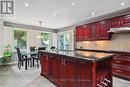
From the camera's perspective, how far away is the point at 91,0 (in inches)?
161

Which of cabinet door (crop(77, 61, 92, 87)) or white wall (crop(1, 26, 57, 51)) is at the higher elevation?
white wall (crop(1, 26, 57, 51))

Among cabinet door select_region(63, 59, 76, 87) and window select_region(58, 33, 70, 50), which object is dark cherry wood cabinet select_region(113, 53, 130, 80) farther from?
window select_region(58, 33, 70, 50)

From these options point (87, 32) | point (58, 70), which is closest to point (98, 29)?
point (87, 32)

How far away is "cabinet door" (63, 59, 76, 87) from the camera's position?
288cm

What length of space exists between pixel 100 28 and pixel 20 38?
548 centimetres

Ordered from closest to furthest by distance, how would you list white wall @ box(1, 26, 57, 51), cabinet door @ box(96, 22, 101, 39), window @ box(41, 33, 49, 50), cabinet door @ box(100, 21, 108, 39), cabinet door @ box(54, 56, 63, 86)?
cabinet door @ box(54, 56, 63, 86)
cabinet door @ box(100, 21, 108, 39)
cabinet door @ box(96, 22, 101, 39)
white wall @ box(1, 26, 57, 51)
window @ box(41, 33, 49, 50)

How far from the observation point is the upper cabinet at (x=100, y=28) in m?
4.85

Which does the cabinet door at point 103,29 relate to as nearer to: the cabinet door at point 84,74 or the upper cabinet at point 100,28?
the upper cabinet at point 100,28

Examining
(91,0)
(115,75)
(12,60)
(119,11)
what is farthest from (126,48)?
(12,60)

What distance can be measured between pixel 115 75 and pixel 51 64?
2.66 meters

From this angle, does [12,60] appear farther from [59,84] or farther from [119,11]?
[119,11]

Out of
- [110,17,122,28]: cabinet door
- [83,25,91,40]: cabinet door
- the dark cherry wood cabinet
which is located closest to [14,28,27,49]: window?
[83,25,91,40]: cabinet door

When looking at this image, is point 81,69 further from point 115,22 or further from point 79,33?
point 79,33

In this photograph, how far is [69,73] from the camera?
3.05m
